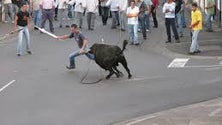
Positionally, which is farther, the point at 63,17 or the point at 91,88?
the point at 63,17

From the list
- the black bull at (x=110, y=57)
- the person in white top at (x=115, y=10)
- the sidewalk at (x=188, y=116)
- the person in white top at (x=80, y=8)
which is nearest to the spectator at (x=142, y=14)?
the person in white top at (x=115, y=10)

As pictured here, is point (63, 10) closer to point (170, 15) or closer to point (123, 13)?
point (123, 13)

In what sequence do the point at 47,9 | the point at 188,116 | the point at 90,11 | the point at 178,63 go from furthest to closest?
the point at 90,11 < the point at 47,9 < the point at 178,63 < the point at 188,116

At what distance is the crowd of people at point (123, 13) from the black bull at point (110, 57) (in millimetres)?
4931

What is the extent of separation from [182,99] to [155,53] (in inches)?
289

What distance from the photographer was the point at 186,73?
16047 millimetres

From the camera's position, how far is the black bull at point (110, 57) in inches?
598

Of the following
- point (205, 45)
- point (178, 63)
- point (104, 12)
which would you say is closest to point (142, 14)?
point (205, 45)

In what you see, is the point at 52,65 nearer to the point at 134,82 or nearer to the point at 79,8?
the point at 134,82

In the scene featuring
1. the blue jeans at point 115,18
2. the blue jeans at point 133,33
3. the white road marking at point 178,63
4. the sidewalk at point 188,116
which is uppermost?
the blue jeans at point 115,18

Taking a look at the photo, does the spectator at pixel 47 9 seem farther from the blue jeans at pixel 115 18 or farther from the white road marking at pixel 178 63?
the white road marking at pixel 178 63

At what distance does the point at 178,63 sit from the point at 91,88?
431 centimetres

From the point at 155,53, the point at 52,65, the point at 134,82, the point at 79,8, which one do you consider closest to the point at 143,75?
the point at 134,82

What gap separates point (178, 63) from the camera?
17781mm
